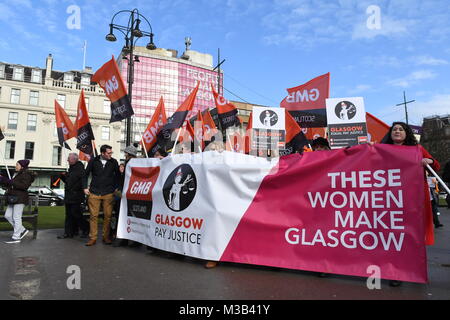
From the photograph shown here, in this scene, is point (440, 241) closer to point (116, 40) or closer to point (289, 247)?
point (289, 247)

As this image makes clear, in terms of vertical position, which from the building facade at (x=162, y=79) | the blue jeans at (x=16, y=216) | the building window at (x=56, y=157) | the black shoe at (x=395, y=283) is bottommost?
the black shoe at (x=395, y=283)

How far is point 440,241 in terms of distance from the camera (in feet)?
22.7

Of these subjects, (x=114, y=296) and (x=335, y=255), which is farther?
(x=335, y=255)

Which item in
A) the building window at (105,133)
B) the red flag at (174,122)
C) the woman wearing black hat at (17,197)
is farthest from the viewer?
the building window at (105,133)

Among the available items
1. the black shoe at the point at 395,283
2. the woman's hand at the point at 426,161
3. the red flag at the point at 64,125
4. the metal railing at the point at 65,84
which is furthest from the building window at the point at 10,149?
the woman's hand at the point at 426,161

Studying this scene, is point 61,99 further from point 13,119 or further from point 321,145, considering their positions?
point 321,145

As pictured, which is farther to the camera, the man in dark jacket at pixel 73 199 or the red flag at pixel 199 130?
the red flag at pixel 199 130

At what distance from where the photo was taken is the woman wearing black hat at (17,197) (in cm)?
675

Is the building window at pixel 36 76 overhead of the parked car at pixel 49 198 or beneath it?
overhead

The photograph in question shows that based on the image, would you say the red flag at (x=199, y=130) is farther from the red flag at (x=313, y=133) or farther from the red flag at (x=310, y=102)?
the red flag at (x=313, y=133)

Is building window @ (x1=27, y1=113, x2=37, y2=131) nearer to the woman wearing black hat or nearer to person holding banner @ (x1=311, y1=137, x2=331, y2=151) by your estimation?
the woman wearing black hat

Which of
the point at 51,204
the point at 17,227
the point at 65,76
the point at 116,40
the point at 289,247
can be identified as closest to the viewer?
the point at 289,247

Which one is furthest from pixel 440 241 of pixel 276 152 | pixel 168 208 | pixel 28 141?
pixel 28 141
